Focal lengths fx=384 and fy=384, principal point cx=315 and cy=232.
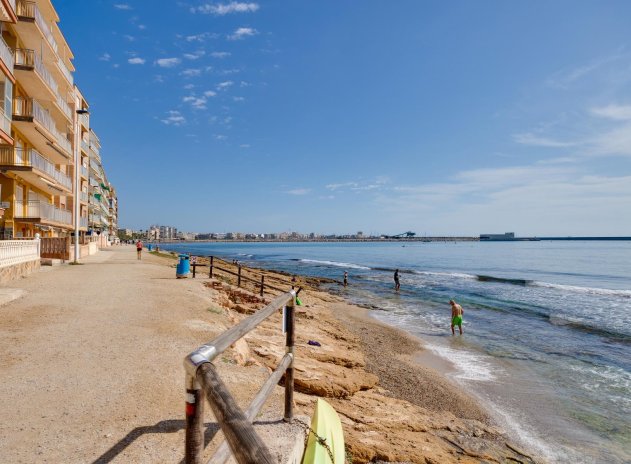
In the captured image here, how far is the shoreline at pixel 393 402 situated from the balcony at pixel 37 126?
19.2 meters

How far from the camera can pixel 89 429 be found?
4.10 m

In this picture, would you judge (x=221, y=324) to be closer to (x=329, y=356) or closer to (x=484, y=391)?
(x=329, y=356)

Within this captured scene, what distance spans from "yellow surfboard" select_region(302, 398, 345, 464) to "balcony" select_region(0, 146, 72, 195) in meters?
24.7

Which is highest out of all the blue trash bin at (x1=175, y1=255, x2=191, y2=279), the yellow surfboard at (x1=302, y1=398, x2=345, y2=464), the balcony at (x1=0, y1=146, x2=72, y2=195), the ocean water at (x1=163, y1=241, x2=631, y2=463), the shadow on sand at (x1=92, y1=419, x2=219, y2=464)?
the balcony at (x1=0, y1=146, x2=72, y2=195)

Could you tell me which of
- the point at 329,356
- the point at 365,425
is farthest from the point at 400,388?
the point at 365,425

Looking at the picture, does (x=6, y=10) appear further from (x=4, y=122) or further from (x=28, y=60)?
(x=28, y=60)

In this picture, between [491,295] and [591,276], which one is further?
[591,276]

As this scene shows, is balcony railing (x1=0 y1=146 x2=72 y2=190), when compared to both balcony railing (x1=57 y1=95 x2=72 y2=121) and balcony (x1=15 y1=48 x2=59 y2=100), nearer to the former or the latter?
balcony (x1=15 y1=48 x2=59 y2=100)

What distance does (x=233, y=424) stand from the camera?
1.46 m

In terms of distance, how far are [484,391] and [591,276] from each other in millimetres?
52446

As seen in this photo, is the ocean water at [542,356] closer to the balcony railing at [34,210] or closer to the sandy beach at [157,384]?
the sandy beach at [157,384]

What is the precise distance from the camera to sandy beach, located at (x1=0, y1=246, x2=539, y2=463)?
404 centimetres

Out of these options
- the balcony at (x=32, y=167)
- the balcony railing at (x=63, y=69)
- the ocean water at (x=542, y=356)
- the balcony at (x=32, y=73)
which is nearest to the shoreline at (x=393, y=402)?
the ocean water at (x=542, y=356)

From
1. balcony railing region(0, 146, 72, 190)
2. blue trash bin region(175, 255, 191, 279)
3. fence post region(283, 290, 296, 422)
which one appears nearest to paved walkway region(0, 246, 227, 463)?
fence post region(283, 290, 296, 422)
